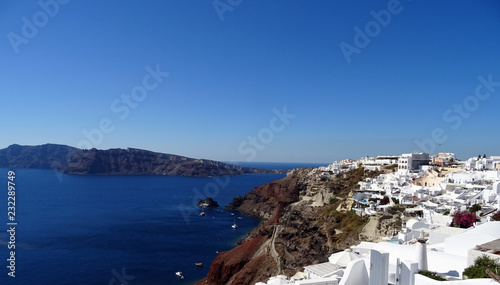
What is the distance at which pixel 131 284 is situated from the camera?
26516 mm

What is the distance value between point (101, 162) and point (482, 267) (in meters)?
176

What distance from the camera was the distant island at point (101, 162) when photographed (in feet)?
505

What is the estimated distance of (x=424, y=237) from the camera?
37.1 feet

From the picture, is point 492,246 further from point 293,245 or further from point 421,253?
point 293,245

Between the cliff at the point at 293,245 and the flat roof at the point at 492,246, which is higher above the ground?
the flat roof at the point at 492,246

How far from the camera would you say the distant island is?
154 meters

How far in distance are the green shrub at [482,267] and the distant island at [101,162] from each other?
6208 inches

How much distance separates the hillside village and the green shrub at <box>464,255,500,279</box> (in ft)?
0.40

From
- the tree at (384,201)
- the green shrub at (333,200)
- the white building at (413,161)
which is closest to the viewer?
the tree at (384,201)

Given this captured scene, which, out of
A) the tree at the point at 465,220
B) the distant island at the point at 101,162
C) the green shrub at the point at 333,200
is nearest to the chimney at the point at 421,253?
the tree at the point at 465,220

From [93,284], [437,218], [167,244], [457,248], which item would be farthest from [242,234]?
[457,248]

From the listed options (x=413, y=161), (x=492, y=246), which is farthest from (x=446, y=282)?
(x=413, y=161)

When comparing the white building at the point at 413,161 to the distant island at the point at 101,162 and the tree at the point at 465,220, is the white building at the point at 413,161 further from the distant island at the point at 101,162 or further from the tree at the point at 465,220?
the distant island at the point at 101,162

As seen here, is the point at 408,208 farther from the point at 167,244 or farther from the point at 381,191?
the point at 167,244
